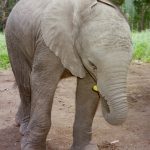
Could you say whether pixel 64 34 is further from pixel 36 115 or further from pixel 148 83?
pixel 148 83

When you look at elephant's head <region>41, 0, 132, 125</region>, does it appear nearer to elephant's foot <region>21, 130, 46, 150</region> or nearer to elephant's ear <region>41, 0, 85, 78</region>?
elephant's ear <region>41, 0, 85, 78</region>

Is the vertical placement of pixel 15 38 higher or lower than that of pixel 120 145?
higher

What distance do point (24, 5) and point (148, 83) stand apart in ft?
12.2

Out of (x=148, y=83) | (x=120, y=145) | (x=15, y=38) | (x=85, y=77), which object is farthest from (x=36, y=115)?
(x=148, y=83)

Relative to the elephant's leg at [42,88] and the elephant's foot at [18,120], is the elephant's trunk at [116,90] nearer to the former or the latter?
the elephant's leg at [42,88]

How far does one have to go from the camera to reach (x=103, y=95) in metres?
3.55

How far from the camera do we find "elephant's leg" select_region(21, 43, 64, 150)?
3854 mm

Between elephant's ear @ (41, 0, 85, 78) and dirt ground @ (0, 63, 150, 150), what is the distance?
132cm

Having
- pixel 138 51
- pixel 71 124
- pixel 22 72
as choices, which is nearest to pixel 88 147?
pixel 22 72

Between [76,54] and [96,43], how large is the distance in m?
0.29

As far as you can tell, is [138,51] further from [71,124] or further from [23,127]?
[23,127]

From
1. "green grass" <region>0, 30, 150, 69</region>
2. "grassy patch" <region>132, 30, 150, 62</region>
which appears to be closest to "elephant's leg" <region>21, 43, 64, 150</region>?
"green grass" <region>0, 30, 150, 69</region>

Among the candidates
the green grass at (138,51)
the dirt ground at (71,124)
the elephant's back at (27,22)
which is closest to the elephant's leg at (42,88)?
the elephant's back at (27,22)

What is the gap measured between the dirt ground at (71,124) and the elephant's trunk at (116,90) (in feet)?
4.49
